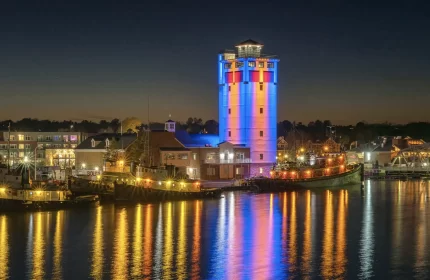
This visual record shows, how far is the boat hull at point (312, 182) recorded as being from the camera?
65.6m

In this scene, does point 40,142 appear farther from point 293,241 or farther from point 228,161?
point 293,241

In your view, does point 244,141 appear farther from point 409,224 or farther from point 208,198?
point 409,224

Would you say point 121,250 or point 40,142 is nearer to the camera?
point 121,250

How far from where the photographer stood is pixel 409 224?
44.1 meters

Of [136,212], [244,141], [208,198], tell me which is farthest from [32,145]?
[136,212]

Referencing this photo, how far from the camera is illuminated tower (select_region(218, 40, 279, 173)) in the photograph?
230 feet

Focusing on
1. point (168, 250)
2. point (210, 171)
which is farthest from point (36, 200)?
point (210, 171)

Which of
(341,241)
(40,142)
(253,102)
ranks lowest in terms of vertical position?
(341,241)

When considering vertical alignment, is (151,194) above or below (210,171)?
below

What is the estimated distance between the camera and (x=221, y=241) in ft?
123

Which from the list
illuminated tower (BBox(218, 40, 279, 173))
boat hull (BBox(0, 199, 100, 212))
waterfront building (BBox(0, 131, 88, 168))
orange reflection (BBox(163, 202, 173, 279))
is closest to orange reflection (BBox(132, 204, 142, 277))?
orange reflection (BBox(163, 202, 173, 279))

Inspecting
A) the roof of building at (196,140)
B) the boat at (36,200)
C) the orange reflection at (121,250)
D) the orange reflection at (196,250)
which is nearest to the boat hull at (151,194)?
the boat at (36,200)

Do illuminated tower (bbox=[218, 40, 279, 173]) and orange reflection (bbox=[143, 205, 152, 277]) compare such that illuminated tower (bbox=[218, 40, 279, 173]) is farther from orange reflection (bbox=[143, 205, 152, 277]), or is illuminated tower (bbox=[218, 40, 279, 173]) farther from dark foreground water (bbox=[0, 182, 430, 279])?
orange reflection (bbox=[143, 205, 152, 277])

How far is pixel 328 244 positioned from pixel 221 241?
5210 millimetres
